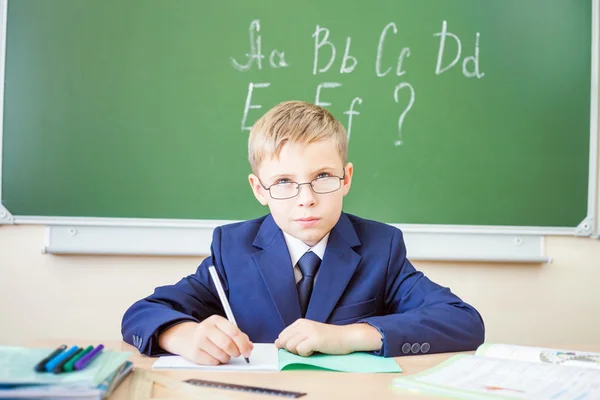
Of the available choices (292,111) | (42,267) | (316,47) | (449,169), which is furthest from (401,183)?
(42,267)

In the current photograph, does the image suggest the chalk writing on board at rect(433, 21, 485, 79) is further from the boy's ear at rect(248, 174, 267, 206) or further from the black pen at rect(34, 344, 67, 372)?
the black pen at rect(34, 344, 67, 372)

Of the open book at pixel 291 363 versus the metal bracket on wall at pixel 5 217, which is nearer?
the open book at pixel 291 363

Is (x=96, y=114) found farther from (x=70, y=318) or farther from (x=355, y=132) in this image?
(x=355, y=132)

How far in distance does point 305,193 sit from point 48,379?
2.45ft

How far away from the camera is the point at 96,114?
2.51 m

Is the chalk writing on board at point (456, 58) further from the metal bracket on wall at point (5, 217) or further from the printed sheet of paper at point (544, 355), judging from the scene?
the metal bracket on wall at point (5, 217)

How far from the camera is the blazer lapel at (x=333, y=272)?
4.77 ft

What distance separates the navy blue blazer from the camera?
55.5 inches

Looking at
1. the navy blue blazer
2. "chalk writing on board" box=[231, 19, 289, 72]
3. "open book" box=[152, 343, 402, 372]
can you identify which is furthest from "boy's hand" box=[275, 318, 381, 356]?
"chalk writing on board" box=[231, 19, 289, 72]

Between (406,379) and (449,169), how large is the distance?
1.77 m

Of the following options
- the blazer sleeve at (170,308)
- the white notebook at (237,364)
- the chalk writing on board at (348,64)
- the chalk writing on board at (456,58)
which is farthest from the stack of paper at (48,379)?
the chalk writing on board at (456,58)

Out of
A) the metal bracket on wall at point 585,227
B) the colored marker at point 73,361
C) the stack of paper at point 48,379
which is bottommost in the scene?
the stack of paper at point 48,379

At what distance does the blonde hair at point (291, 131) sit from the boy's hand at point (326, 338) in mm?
455

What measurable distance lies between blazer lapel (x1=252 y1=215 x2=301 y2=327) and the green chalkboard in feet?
3.33
